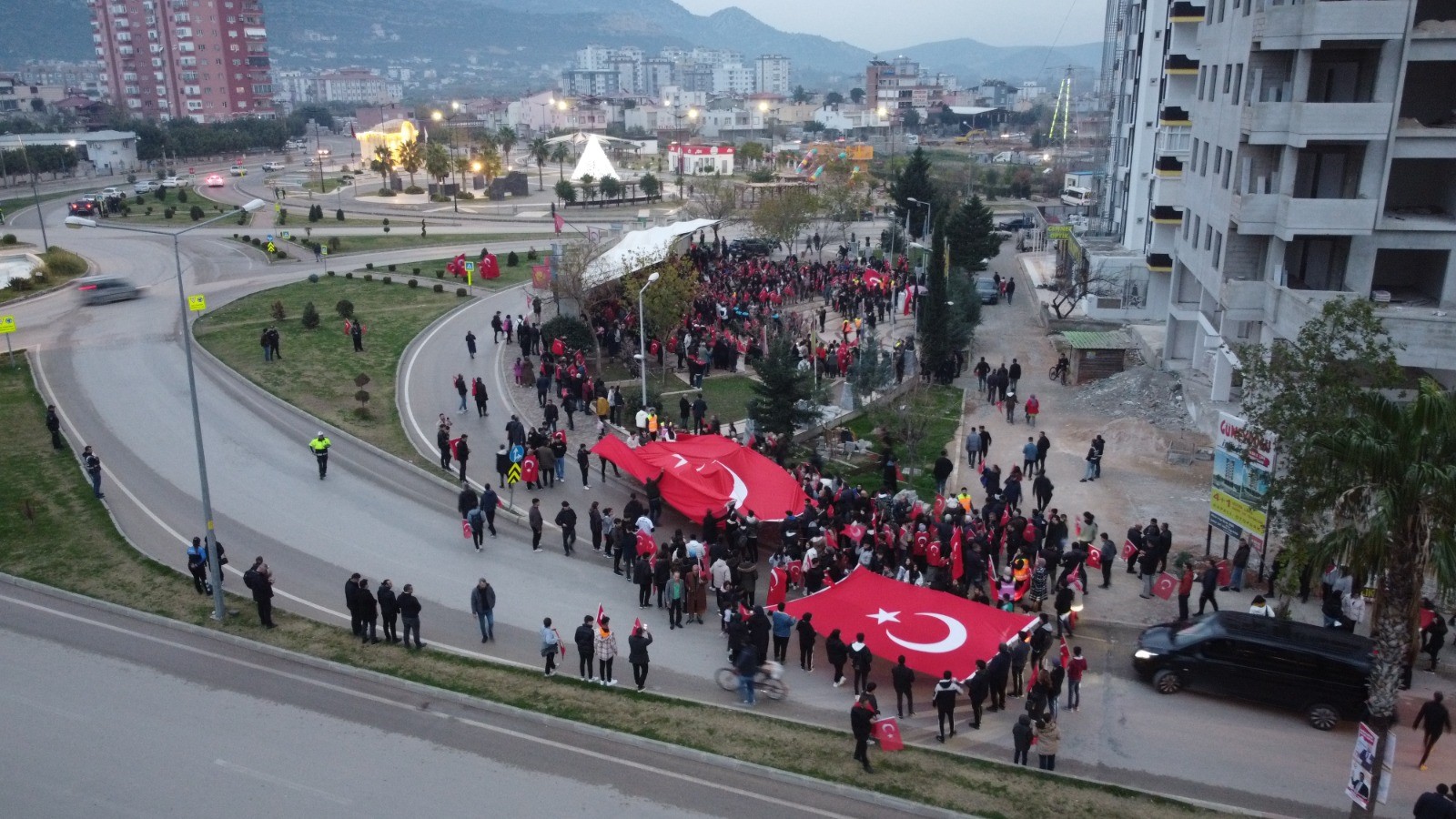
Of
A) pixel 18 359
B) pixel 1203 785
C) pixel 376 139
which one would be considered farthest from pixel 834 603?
pixel 376 139

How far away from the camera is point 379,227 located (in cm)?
7156

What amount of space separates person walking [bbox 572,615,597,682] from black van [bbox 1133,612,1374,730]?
846 cm

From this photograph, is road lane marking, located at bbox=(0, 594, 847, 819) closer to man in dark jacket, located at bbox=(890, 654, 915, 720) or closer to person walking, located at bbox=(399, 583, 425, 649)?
person walking, located at bbox=(399, 583, 425, 649)

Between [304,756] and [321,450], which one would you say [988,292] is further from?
[304,756]

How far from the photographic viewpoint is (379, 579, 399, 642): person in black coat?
1728cm

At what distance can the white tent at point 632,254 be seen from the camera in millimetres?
36438

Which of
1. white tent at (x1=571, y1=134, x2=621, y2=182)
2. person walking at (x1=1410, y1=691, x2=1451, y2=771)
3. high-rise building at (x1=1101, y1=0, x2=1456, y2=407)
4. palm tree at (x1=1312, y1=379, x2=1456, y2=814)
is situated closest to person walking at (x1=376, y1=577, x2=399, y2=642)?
palm tree at (x1=1312, y1=379, x2=1456, y2=814)

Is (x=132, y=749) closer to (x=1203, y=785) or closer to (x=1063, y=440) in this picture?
(x=1203, y=785)

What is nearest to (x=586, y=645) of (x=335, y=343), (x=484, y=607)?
(x=484, y=607)

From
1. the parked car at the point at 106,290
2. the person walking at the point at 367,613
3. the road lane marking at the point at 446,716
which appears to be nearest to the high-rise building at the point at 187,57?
the parked car at the point at 106,290

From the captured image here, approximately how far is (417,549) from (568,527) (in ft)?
10.8

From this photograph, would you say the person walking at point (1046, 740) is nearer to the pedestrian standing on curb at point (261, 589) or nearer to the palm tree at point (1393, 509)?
the palm tree at point (1393, 509)

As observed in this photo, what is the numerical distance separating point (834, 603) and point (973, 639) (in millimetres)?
2371

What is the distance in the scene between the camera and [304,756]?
1423cm
